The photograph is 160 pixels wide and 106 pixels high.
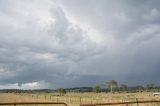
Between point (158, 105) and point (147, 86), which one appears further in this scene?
point (147, 86)

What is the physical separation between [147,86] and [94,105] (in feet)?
590

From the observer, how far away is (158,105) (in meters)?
33.1

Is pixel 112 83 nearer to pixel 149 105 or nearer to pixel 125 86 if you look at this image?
pixel 125 86

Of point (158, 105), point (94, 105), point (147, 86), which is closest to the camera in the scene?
point (94, 105)

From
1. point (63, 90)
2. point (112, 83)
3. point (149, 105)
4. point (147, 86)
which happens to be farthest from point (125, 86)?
point (149, 105)

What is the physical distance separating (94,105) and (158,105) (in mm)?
18228

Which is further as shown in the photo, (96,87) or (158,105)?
(96,87)

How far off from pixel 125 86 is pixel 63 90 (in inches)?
1915

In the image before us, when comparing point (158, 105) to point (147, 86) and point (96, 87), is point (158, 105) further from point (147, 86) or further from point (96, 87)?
point (147, 86)

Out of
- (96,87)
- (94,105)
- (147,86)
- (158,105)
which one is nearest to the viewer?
(94,105)

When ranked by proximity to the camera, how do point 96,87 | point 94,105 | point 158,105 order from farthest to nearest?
point 96,87, point 158,105, point 94,105

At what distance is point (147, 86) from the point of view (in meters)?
191

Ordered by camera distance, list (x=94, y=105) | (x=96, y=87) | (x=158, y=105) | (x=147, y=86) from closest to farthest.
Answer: (x=94, y=105), (x=158, y=105), (x=96, y=87), (x=147, y=86)

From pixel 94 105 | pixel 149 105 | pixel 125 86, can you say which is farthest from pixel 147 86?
pixel 94 105
